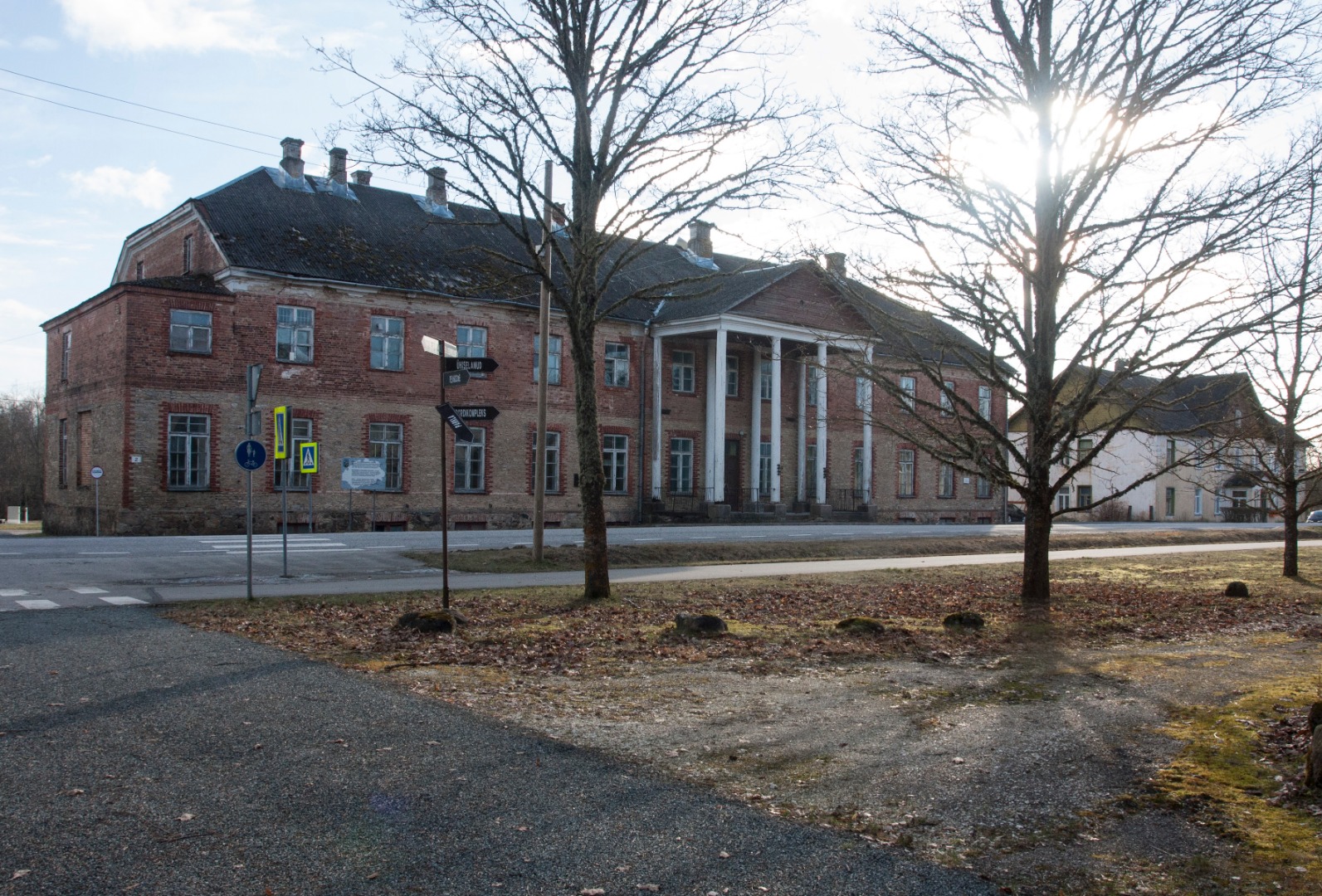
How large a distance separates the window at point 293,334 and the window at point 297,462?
1815mm

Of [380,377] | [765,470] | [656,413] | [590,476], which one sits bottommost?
[590,476]

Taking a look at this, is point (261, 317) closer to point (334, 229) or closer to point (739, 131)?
point (334, 229)

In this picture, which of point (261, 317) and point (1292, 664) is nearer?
point (1292, 664)

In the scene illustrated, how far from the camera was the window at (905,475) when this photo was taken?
158 feet

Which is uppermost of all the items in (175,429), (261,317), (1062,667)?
(261,317)

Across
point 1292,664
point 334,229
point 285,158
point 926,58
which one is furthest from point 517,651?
point 285,158

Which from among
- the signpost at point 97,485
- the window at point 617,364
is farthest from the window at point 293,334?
the window at point 617,364

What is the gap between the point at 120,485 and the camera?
29078 mm

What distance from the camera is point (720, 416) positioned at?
3962 centimetres

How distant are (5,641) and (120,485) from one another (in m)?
21.3

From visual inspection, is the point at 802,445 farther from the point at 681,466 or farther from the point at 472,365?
the point at 472,365

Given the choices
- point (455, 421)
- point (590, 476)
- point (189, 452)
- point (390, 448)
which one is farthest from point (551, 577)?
point (390, 448)

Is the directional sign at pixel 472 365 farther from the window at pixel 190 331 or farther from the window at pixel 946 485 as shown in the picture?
the window at pixel 946 485

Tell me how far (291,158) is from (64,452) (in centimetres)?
1173
